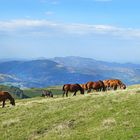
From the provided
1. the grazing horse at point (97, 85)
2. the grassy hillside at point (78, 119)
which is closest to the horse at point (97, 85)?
the grazing horse at point (97, 85)

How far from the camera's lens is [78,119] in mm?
28984

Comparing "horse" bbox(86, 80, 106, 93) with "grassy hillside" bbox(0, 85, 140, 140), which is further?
"horse" bbox(86, 80, 106, 93)

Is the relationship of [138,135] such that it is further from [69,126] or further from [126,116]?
[69,126]

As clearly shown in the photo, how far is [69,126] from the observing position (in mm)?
27531

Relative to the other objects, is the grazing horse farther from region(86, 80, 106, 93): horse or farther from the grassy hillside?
the grassy hillside

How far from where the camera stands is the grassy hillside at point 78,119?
24.5 metres

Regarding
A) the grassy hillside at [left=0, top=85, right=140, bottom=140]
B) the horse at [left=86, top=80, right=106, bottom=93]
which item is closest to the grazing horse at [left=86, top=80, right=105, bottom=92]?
the horse at [left=86, top=80, right=106, bottom=93]

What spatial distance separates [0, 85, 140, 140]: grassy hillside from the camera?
24.5 m

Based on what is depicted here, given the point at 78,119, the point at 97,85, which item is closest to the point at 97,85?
the point at 97,85

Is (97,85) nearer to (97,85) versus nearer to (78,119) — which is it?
(97,85)

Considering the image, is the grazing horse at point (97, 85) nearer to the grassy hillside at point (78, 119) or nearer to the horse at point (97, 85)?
the horse at point (97, 85)

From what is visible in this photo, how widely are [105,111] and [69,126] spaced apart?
3811 millimetres

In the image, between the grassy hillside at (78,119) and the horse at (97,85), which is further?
the horse at (97,85)

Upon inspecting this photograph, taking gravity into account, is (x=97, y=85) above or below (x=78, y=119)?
above
